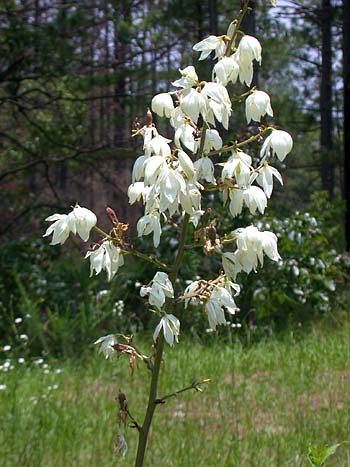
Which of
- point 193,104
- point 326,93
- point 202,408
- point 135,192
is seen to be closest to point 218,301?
point 135,192

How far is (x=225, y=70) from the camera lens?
5.31 feet

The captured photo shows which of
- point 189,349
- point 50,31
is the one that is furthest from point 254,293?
point 50,31

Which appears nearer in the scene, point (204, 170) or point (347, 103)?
point (204, 170)

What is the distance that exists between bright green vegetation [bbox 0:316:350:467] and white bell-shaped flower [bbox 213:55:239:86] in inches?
69.1

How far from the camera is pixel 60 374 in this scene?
4.58 m

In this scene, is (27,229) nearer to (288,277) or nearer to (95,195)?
(288,277)

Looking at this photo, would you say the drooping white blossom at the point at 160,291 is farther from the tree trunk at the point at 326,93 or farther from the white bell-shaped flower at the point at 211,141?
the tree trunk at the point at 326,93

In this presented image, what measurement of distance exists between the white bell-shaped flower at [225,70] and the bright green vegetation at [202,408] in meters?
1.76

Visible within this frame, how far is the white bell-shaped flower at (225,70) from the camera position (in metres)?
1.62

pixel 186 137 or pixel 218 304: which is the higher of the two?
pixel 186 137

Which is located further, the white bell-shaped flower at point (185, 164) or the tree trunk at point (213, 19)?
the tree trunk at point (213, 19)

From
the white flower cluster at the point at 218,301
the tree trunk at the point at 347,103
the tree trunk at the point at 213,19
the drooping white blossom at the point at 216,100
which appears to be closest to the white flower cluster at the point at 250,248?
the white flower cluster at the point at 218,301

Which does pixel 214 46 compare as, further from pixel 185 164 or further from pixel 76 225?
pixel 76 225

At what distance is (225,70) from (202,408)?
2395 mm
